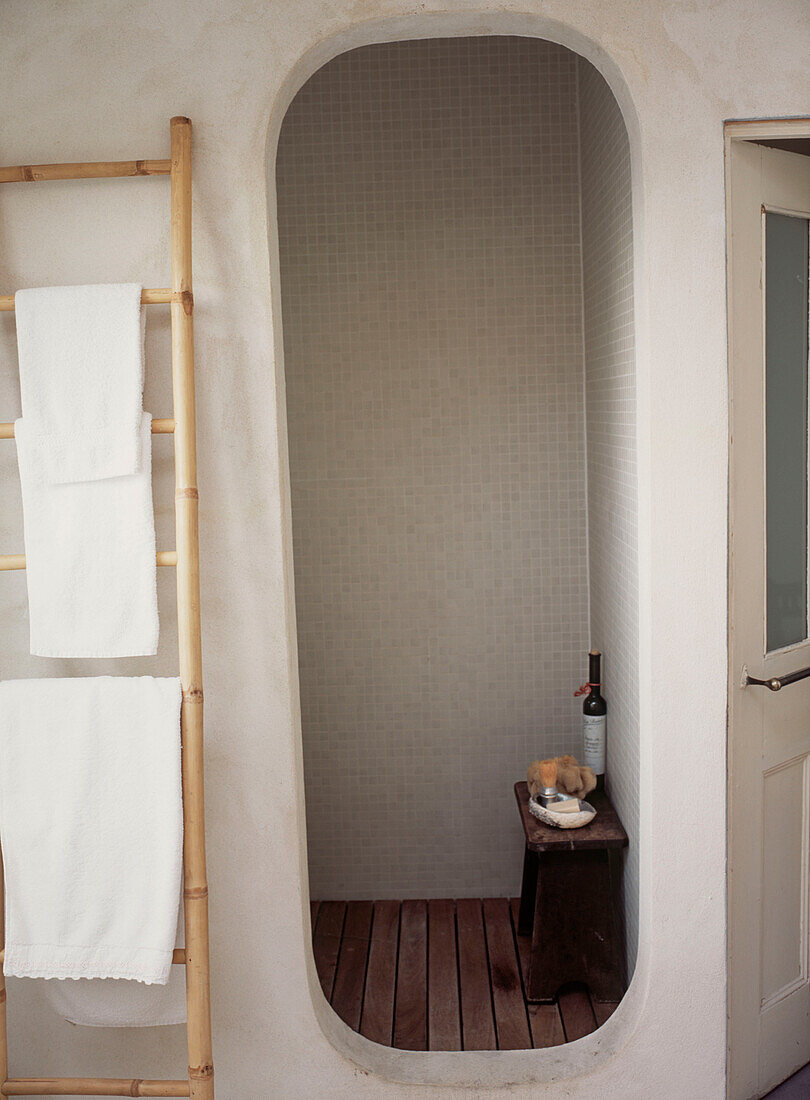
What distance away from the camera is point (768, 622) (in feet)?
6.98

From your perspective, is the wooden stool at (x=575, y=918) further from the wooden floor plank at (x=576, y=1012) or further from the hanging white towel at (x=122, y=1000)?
the hanging white towel at (x=122, y=1000)

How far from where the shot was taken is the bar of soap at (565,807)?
8.45ft

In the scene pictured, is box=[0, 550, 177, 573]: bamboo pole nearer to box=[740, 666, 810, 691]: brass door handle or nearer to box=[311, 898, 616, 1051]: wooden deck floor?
box=[740, 666, 810, 691]: brass door handle

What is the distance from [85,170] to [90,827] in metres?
1.27

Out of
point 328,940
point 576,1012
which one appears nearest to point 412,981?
point 328,940

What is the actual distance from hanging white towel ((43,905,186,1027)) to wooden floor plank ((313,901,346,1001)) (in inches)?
32.9

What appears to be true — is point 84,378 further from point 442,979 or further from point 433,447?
point 442,979

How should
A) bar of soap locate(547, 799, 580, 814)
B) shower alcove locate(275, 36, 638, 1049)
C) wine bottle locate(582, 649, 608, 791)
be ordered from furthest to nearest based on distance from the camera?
shower alcove locate(275, 36, 638, 1049), wine bottle locate(582, 649, 608, 791), bar of soap locate(547, 799, 580, 814)

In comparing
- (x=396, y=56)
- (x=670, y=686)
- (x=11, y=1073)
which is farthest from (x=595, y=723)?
(x=396, y=56)

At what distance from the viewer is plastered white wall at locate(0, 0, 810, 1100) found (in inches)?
72.2

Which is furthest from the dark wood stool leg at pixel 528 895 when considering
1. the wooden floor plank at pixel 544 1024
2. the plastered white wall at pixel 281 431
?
the plastered white wall at pixel 281 431

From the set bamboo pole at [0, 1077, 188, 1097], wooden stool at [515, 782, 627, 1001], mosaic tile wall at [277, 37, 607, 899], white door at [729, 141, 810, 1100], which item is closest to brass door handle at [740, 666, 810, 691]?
white door at [729, 141, 810, 1100]

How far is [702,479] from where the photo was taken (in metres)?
1.93

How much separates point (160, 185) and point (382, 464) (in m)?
1.34
